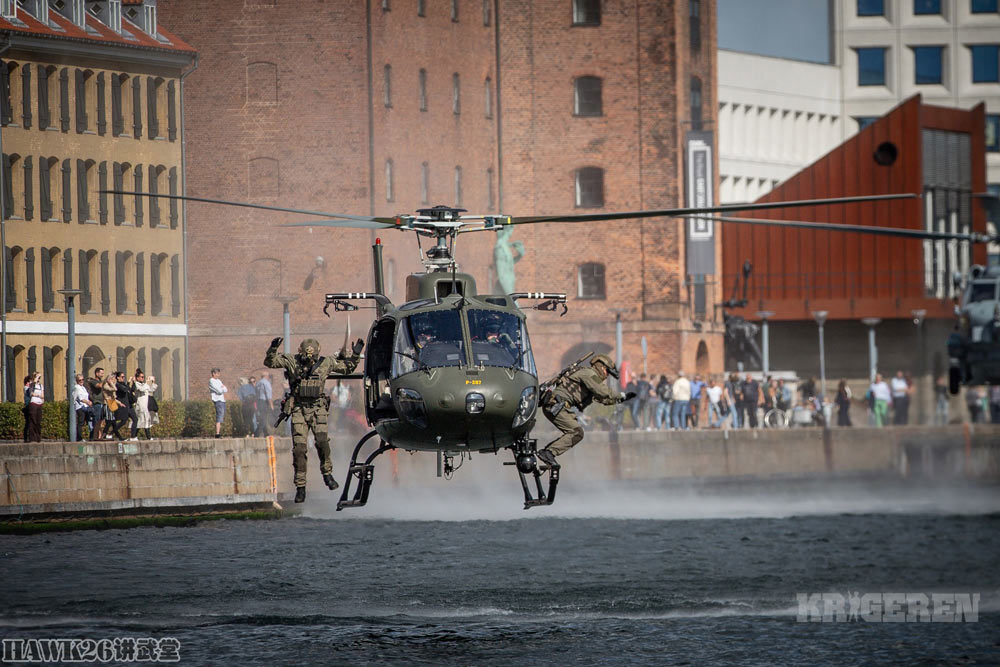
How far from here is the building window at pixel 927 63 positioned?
5202 inches

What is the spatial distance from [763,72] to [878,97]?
30.9 ft

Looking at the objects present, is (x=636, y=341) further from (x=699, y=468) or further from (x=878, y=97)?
(x=878, y=97)

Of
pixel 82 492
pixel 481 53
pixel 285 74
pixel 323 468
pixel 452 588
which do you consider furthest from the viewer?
pixel 481 53

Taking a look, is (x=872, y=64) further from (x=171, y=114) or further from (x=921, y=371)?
(x=171, y=114)

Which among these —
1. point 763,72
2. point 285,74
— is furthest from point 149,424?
point 763,72

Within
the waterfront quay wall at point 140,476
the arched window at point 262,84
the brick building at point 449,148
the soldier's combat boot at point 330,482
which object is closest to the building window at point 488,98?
the brick building at point 449,148

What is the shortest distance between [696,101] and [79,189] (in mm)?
35281

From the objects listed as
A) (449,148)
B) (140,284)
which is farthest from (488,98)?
(140,284)

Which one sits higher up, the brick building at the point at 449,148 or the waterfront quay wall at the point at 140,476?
the brick building at the point at 449,148

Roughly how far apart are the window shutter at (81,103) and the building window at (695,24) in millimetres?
34478

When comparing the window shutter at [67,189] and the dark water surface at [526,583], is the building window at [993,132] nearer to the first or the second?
the dark water surface at [526,583]

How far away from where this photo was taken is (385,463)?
65000 millimetres

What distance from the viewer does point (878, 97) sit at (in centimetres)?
13250

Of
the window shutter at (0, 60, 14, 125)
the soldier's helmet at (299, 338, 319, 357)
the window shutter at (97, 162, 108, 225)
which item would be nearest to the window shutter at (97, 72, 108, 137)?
the window shutter at (97, 162, 108, 225)
